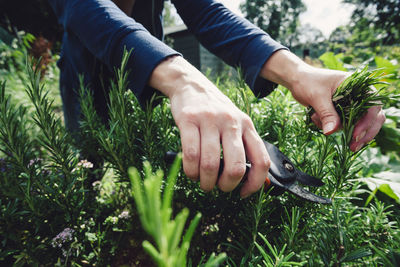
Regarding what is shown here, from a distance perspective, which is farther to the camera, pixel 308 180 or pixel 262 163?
pixel 308 180

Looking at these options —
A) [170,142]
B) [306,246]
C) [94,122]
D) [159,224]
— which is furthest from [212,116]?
[94,122]

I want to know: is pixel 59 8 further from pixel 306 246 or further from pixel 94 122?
pixel 306 246

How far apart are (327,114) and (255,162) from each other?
0.50 metres

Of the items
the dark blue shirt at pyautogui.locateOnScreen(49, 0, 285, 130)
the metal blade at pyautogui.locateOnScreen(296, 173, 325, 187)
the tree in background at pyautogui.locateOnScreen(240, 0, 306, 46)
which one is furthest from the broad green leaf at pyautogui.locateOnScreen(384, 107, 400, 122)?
the tree in background at pyautogui.locateOnScreen(240, 0, 306, 46)

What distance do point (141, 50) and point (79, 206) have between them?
2.54 ft

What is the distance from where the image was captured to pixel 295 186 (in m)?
0.90

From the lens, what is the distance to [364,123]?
96cm

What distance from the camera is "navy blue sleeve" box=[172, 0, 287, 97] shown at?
4.63 ft

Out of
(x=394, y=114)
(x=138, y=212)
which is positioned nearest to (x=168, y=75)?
(x=138, y=212)

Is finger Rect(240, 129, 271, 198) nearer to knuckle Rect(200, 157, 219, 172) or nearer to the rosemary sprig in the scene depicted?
knuckle Rect(200, 157, 219, 172)

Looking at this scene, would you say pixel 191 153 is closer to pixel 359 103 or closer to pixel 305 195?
pixel 305 195

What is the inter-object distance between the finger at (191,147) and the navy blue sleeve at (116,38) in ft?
1.25

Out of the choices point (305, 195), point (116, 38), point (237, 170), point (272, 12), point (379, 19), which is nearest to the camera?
point (237, 170)

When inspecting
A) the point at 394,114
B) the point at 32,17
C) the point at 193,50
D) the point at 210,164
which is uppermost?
the point at 210,164
